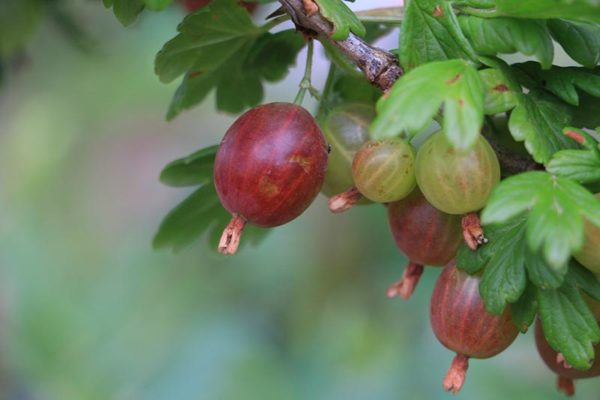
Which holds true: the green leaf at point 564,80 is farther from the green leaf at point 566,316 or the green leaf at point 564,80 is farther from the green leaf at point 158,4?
the green leaf at point 158,4

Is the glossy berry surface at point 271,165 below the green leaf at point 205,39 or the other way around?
below

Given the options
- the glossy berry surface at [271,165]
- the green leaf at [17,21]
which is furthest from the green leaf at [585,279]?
the green leaf at [17,21]

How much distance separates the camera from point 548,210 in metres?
0.55

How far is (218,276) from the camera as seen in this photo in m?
2.56

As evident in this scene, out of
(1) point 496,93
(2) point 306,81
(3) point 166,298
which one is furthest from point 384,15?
(3) point 166,298

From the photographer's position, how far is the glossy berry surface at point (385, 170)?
26.6 inches

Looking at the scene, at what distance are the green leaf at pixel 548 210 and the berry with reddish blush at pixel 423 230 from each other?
0.51 ft

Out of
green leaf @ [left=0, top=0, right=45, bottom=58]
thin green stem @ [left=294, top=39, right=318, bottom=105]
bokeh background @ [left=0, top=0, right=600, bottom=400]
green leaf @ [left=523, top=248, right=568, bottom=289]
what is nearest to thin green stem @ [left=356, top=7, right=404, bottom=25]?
thin green stem @ [left=294, top=39, right=318, bottom=105]

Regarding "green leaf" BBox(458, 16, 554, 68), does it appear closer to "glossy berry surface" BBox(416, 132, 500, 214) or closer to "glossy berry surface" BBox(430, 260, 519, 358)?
"glossy berry surface" BBox(416, 132, 500, 214)

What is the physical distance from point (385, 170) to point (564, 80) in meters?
0.18

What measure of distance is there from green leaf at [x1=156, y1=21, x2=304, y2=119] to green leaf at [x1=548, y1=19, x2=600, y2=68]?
30 cm

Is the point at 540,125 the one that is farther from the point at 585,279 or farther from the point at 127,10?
the point at 127,10

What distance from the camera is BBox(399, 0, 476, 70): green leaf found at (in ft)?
2.13

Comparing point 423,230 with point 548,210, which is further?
point 423,230
